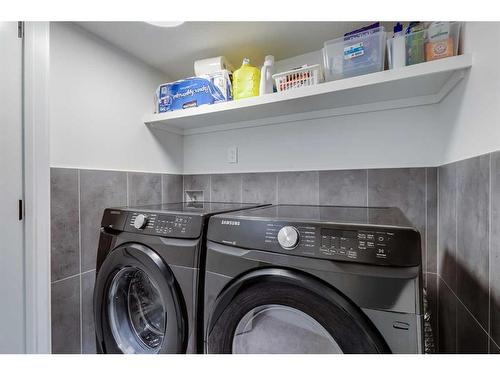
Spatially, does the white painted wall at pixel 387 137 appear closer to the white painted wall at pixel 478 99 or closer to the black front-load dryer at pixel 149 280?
the white painted wall at pixel 478 99

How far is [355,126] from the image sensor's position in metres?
1.28

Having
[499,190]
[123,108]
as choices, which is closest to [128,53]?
[123,108]

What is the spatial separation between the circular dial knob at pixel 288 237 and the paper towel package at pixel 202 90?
903mm

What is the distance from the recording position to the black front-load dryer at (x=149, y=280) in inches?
33.9

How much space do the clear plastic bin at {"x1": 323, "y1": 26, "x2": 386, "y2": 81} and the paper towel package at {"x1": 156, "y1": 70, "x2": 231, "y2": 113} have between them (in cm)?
55

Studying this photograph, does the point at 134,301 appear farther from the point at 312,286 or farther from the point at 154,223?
the point at 312,286

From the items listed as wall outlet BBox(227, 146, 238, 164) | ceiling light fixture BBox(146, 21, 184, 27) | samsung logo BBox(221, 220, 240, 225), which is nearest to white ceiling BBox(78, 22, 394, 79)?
ceiling light fixture BBox(146, 21, 184, 27)

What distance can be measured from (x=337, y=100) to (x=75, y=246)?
1.51m

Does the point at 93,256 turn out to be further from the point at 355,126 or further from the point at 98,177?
the point at 355,126

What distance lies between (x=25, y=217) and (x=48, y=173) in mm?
208

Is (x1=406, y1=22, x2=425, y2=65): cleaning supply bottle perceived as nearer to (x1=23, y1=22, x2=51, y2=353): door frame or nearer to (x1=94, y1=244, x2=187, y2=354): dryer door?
(x1=94, y1=244, x2=187, y2=354): dryer door

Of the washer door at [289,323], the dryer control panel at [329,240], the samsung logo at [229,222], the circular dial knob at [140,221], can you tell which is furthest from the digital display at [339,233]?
the circular dial knob at [140,221]

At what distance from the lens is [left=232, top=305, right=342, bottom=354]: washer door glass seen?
68cm

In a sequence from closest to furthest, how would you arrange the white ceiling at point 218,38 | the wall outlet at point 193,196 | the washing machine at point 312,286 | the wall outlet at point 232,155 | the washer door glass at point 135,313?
the washing machine at point 312,286, the washer door glass at point 135,313, the white ceiling at point 218,38, the wall outlet at point 232,155, the wall outlet at point 193,196
